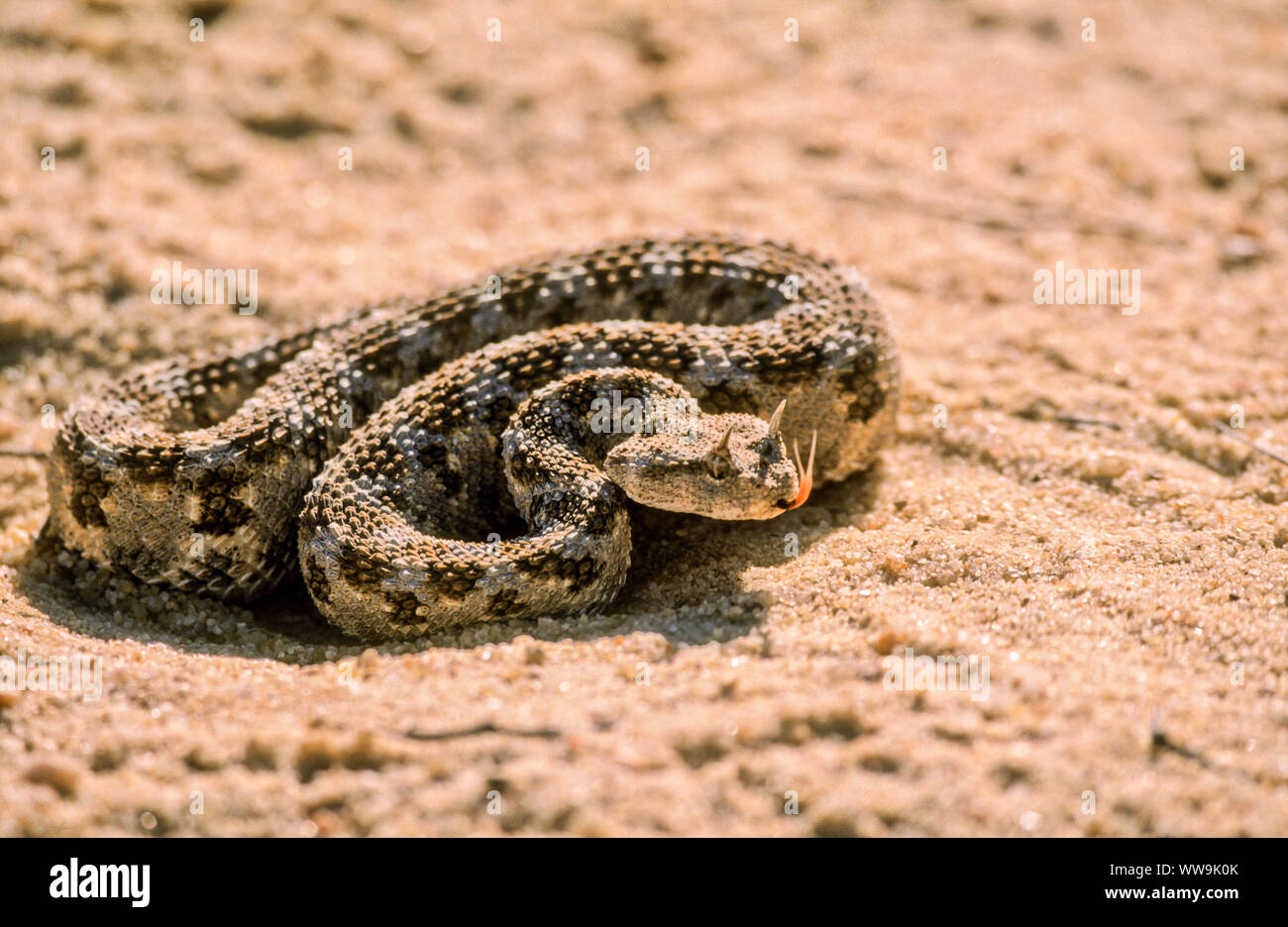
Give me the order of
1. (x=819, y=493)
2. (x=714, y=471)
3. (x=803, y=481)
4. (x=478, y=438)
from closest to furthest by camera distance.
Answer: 1. (x=714, y=471)
2. (x=803, y=481)
3. (x=478, y=438)
4. (x=819, y=493)

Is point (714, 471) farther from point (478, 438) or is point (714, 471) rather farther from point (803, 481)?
point (478, 438)

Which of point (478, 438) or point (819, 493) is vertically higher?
point (478, 438)

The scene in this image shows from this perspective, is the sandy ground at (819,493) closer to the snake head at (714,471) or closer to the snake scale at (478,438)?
the snake scale at (478,438)

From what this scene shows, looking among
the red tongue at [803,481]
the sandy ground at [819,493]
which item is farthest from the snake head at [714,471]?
the sandy ground at [819,493]

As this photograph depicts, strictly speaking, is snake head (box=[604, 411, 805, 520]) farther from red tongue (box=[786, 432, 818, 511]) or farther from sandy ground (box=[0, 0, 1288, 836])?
sandy ground (box=[0, 0, 1288, 836])

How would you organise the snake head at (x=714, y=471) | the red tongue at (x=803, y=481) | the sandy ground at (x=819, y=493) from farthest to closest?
the red tongue at (x=803, y=481), the snake head at (x=714, y=471), the sandy ground at (x=819, y=493)

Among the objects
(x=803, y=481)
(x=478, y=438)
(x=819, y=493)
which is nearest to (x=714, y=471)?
(x=803, y=481)
